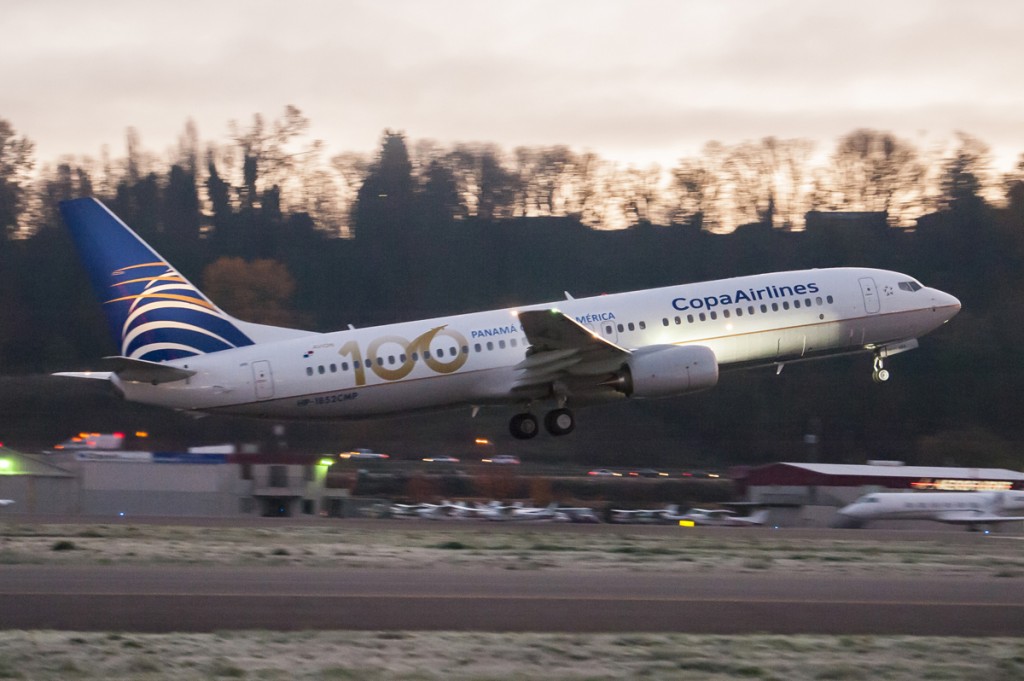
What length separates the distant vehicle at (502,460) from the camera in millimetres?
63900

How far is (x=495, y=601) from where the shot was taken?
18.2m

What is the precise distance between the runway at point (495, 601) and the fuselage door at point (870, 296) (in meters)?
14.6

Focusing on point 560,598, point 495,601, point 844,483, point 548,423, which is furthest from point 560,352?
→ point 844,483

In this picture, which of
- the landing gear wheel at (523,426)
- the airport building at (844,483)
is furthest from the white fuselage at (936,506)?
the landing gear wheel at (523,426)

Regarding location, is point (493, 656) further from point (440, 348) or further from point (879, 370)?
point (879, 370)

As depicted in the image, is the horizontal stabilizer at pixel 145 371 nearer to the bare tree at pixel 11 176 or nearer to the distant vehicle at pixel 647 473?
the distant vehicle at pixel 647 473

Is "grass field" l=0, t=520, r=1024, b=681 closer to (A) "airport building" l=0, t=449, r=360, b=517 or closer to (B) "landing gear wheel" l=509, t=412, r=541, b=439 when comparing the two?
(B) "landing gear wheel" l=509, t=412, r=541, b=439

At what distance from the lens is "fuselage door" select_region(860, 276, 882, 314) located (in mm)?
35219

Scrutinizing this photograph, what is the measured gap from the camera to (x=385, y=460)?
6206 centimetres

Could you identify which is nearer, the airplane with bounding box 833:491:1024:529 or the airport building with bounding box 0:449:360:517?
the airplane with bounding box 833:491:1024:529

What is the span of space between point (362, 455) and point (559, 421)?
30.7m

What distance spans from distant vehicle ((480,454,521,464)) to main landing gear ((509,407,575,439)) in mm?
A: 27979

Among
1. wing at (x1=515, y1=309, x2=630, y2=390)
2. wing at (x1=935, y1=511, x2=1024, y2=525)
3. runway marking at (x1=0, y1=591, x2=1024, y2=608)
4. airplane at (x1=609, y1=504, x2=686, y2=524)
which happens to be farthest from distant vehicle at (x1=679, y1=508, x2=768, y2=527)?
runway marking at (x1=0, y1=591, x2=1024, y2=608)

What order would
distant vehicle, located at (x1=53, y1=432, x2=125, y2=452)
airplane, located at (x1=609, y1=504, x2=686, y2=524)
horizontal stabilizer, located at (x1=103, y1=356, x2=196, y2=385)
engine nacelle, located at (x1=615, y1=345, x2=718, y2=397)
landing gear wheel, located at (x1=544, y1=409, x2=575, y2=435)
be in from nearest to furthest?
horizontal stabilizer, located at (x1=103, y1=356, x2=196, y2=385) → engine nacelle, located at (x1=615, y1=345, x2=718, y2=397) → landing gear wheel, located at (x1=544, y1=409, x2=575, y2=435) → airplane, located at (x1=609, y1=504, x2=686, y2=524) → distant vehicle, located at (x1=53, y1=432, x2=125, y2=452)
